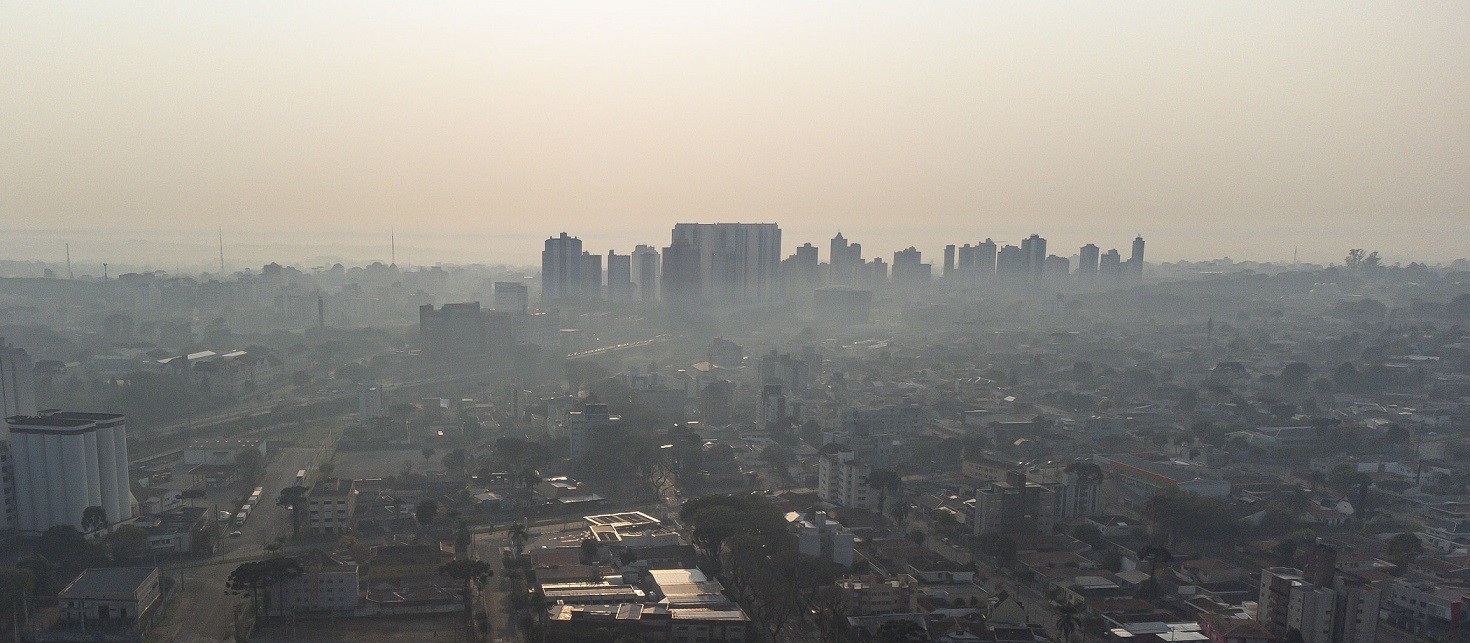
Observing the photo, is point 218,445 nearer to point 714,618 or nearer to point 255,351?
point 255,351

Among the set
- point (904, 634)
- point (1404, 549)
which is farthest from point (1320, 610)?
point (904, 634)

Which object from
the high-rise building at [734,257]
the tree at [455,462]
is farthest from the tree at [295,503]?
the high-rise building at [734,257]

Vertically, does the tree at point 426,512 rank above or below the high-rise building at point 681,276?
below

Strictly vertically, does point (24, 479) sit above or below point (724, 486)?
above

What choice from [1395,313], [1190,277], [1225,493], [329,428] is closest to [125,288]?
[329,428]

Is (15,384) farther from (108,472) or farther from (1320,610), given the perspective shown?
(1320,610)

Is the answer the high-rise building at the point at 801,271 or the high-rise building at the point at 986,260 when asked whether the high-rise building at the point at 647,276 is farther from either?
the high-rise building at the point at 986,260
